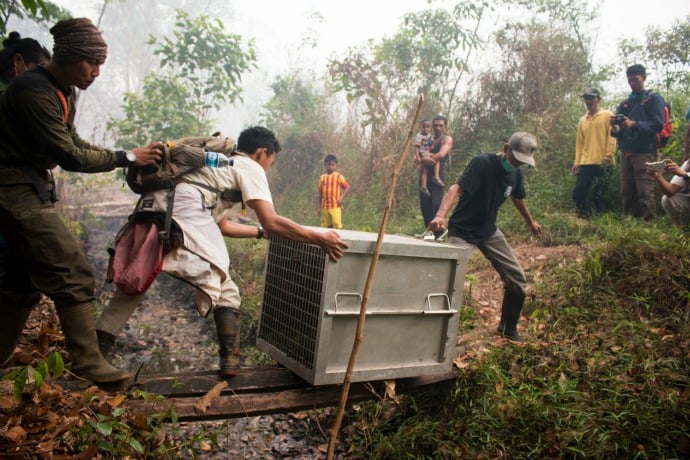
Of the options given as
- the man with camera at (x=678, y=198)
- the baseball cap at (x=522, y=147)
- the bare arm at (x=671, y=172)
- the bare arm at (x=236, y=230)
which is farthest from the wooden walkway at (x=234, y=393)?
the man with camera at (x=678, y=198)

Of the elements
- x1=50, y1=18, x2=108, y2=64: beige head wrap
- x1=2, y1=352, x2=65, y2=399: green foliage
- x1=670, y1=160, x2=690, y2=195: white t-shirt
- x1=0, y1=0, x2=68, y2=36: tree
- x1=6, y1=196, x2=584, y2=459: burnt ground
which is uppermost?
x1=0, y1=0, x2=68, y2=36: tree

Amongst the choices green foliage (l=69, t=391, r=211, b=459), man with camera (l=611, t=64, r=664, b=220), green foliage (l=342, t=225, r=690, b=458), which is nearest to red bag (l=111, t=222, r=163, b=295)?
green foliage (l=69, t=391, r=211, b=459)

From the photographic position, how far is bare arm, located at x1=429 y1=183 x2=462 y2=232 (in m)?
3.91

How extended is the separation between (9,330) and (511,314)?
3619 millimetres

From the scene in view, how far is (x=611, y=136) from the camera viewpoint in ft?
22.6

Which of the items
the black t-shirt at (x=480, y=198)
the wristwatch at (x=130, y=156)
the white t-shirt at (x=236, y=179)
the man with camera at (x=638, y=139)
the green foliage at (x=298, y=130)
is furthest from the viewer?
the green foliage at (x=298, y=130)

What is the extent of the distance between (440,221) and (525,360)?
1.30 m

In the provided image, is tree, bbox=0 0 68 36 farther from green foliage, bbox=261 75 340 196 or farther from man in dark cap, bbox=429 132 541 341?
green foliage, bbox=261 75 340 196

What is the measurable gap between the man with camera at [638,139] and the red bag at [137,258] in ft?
19.0

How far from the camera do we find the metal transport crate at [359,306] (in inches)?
109

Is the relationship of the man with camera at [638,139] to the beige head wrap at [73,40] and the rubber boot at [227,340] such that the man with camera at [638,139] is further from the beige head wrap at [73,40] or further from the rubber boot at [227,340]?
the beige head wrap at [73,40]

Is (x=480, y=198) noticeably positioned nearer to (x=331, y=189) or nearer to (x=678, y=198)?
(x=678, y=198)

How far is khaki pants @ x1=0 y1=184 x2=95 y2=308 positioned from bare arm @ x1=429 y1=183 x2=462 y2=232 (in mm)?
2351

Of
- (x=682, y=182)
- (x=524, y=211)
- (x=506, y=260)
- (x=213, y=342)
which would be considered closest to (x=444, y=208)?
(x=506, y=260)
